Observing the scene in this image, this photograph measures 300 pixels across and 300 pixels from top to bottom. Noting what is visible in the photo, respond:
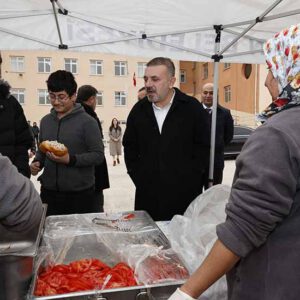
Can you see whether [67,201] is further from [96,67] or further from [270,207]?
[96,67]

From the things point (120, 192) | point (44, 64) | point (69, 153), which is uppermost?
point (44, 64)

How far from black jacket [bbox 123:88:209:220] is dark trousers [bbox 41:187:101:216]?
0.47m

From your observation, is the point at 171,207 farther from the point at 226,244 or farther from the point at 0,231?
the point at 226,244

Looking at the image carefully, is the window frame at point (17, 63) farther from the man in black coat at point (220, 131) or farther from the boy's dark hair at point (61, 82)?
the boy's dark hair at point (61, 82)

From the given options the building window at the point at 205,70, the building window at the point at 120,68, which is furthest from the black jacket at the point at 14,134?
the building window at the point at 205,70

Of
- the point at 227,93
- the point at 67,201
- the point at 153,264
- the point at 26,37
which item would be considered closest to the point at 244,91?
the point at 227,93

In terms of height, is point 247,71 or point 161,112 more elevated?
point 247,71

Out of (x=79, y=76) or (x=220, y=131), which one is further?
(x=79, y=76)

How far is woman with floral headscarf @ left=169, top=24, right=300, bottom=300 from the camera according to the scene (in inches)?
37.0

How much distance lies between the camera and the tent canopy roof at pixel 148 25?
9.50 ft

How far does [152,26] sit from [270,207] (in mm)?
2778

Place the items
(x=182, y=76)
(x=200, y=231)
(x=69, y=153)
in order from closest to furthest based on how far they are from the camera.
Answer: (x=200, y=231) → (x=69, y=153) → (x=182, y=76)

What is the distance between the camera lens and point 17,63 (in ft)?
93.1

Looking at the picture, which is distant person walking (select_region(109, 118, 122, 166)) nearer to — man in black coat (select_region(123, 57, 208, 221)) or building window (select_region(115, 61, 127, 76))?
man in black coat (select_region(123, 57, 208, 221))
